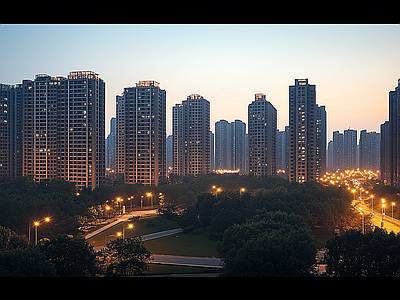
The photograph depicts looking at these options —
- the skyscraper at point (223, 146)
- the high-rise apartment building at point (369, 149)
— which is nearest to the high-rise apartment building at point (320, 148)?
the skyscraper at point (223, 146)

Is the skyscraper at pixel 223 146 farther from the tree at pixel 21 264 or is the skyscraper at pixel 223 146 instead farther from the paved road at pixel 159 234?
the tree at pixel 21 264

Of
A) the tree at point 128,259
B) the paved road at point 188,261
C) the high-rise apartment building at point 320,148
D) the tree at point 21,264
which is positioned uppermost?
the high-rise apartment building at point 320,148

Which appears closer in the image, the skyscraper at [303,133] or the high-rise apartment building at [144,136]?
the high-rise apartment building at [144,136]

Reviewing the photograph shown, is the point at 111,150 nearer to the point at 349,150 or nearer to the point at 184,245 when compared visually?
the point at 349,150

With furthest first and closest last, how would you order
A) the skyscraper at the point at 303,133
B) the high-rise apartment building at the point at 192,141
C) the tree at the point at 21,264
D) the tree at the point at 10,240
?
1. the high-rise apartment building at the point at 192,141
2. the skyscraper at the point at 303,133
3. the tree at the point at 10,240
4. the tree at the point at 21,264

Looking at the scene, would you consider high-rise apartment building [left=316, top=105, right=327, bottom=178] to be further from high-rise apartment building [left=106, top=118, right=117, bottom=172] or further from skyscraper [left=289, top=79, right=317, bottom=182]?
high-rise apartment building [left=106, top=118, right=117, bottom=172]

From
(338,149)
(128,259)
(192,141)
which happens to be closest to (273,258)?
(128,259)
